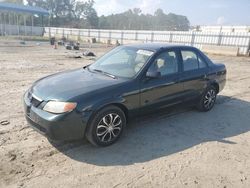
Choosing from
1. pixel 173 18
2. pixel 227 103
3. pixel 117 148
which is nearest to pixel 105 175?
pixel 117 148

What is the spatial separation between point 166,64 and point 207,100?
1.74 metres

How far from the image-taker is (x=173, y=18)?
365ft

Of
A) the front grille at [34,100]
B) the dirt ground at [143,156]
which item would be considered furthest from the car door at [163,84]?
the front grille at [34,100]

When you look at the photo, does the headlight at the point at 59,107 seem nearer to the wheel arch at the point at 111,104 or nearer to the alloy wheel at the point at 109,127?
the wheel arch at the point at 111,104

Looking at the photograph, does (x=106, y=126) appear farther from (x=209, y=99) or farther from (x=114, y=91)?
(x=209, y=99)

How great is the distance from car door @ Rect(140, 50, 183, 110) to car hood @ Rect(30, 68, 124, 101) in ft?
1.81

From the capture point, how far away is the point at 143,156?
398cm

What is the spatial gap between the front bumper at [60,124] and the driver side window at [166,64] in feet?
5.52

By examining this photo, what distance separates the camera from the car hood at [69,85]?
391 centimetres

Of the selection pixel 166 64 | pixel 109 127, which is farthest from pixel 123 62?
pixel 109 127

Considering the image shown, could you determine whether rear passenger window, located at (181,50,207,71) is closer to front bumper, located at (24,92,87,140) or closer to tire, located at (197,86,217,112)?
tire, located at (197,86,217,112)

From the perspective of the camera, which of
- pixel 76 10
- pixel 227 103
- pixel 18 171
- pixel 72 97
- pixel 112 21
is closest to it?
pixel 18 171

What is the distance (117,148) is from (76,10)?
10401 centimetres

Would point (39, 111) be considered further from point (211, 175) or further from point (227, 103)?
point (227, 103)
